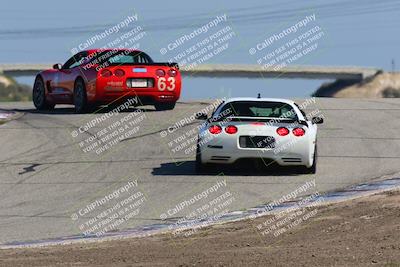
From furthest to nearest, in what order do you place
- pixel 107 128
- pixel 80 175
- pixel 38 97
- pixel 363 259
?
pixel 38 97 < pixel 107 128 < pixel 80 175 < pixel 363 259

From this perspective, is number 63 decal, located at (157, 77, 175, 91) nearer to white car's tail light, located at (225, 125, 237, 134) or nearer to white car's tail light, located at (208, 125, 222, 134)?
white car's tail light, located at (208, 125, 222, 134)

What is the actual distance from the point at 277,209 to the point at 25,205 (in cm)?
349

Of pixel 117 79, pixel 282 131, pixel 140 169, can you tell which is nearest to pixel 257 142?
pixel 282 131

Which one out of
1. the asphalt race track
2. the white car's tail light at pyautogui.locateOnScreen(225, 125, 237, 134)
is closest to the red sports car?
the asphalt race track

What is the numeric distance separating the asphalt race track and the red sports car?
487mm

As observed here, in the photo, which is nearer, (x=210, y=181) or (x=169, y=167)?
(x=210, y=181)

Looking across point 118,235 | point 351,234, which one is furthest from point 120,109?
point 351,234

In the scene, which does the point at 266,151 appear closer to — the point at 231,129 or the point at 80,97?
the point at 231,129

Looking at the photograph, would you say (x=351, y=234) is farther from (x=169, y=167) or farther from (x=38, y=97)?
(x=38, y=97)

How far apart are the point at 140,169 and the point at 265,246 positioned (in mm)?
6834

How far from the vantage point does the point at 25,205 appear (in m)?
13.4

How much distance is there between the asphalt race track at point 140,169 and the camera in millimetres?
12750

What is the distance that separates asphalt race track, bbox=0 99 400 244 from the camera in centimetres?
1275

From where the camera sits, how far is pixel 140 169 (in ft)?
52.0
